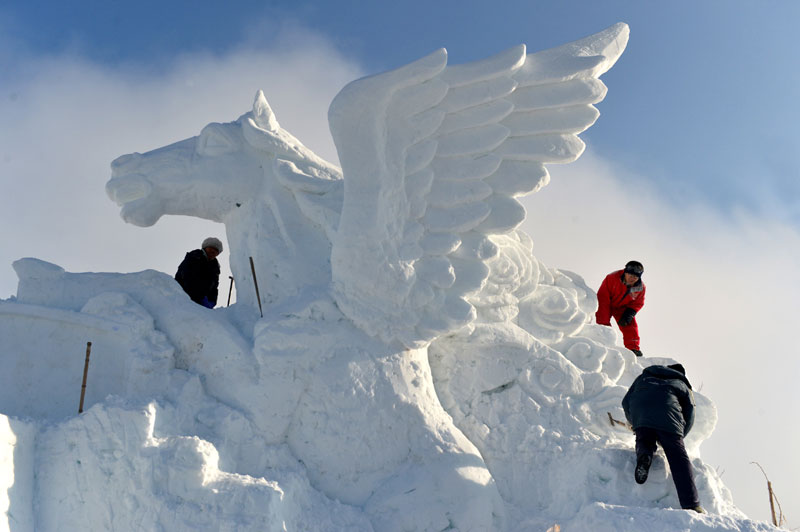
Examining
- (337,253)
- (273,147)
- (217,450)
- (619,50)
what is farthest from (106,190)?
(619,50)

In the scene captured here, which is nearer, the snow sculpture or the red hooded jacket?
the snow sculpture

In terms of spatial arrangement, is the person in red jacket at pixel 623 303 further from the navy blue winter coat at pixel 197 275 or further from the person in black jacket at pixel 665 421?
the navy blue winter coat at pixel 197 275

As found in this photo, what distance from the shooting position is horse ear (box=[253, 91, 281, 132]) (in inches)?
205

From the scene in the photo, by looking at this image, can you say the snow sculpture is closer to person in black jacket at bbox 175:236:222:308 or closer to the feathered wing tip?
the feathered wing tip

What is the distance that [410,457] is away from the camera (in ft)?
13.7

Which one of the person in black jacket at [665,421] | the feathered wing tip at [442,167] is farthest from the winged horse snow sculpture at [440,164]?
the person in black jacket at [665,421]

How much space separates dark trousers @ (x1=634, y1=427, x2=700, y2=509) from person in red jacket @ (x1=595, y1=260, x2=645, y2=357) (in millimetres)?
2417

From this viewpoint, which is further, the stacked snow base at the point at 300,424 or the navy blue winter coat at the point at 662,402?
the navy blue winter coat at the point at 662,402

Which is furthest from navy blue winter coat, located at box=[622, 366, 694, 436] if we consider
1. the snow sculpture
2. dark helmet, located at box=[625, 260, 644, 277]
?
dark helmet, located at box=[625, 260, 644, 277]

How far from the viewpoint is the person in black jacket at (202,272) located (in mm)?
5852

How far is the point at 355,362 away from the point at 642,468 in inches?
60.9

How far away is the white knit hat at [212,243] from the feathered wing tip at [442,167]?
177 cm

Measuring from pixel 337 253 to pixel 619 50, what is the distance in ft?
6.64

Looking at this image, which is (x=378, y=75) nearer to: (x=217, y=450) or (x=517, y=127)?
(x=517, y=127)
